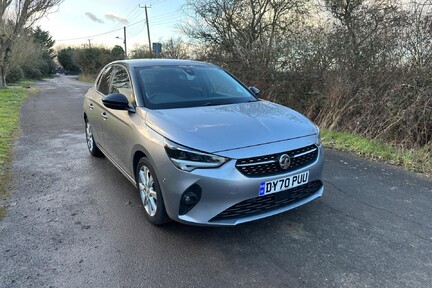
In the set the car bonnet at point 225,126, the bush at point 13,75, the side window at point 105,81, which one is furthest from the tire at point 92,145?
the bush at point 13,75

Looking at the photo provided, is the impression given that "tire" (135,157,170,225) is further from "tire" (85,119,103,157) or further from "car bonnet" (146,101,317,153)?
"tire" (85,119,103,157)

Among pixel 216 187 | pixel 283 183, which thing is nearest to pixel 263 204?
pixel 283 183

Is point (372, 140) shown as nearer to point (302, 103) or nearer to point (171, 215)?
point (302, 103)

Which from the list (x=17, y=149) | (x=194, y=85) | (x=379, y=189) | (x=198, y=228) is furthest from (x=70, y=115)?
(x=379, y=189)

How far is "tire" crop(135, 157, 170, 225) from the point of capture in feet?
10.1

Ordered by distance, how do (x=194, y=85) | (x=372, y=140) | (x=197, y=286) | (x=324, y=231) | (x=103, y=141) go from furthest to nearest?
(x=372, y=140), (x=103, y=141), (x=194, y=85), (x=324, y=231), (x=197, y=286)

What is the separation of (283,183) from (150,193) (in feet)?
4.39

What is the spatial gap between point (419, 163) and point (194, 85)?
3.66m

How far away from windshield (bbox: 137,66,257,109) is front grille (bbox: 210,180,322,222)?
4.60 ft

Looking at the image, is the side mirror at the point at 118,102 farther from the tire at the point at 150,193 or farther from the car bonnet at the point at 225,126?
the tire at the point at 150,193

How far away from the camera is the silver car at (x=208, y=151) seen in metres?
2.74

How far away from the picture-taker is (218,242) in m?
3.04

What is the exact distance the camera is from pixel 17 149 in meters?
6.29

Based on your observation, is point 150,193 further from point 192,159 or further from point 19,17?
point 19,17
